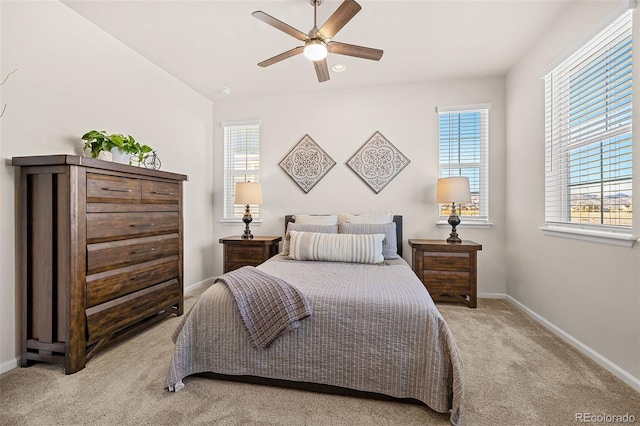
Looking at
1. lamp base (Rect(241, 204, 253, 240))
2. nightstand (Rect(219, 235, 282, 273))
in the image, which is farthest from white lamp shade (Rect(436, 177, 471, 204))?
lamp base (Rect(241, 204, 253, 240))

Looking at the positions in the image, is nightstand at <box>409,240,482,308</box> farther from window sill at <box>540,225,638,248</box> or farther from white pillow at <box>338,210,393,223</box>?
window sill at <box>540,225,638,248</box>

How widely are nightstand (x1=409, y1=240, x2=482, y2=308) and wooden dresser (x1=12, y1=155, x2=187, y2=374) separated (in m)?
2.83

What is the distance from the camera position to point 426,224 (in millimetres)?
3746

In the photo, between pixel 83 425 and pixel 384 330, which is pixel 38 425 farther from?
pixel 384 330

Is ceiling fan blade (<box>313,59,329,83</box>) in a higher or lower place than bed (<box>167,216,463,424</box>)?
higher

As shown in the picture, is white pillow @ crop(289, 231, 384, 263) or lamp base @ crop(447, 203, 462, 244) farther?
lamp base @ crop(447, 203, 462, 244)

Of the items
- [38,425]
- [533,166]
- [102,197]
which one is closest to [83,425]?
[38,425]

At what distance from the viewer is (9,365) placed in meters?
1.97

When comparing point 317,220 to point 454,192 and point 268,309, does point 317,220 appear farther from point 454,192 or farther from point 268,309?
point 268,309

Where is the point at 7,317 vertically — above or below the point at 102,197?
below

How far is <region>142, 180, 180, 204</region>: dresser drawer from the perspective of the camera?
8.39ft

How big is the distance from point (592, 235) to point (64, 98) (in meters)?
4.12

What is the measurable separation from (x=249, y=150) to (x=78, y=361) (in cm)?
304

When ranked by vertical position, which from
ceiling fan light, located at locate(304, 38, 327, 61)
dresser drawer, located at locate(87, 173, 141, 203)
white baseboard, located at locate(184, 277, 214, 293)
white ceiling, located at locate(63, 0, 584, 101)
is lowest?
white baseboard, located at locate(184, 277, 214, 293)
